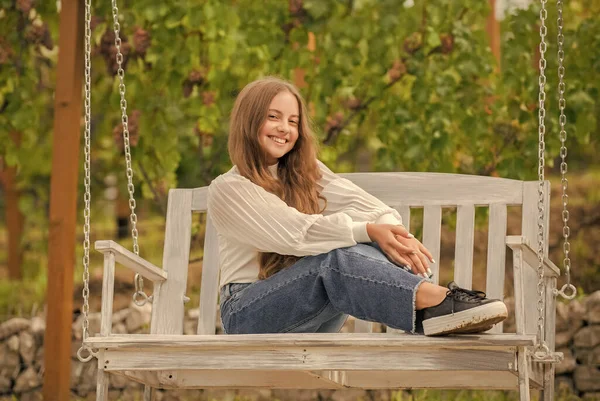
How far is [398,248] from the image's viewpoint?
306cm

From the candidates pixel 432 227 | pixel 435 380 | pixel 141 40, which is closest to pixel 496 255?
pixel 432 227

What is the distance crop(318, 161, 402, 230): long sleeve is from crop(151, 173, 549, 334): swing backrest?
0.25 m

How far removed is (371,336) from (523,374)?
0.39 metres

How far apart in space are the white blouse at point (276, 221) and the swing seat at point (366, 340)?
0.27 metres

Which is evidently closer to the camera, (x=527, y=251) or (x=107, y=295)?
(x=527, y=251)

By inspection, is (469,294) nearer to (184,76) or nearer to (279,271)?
(279,271)

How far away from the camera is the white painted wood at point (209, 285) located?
371 centimetres

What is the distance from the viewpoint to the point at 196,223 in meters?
4.87

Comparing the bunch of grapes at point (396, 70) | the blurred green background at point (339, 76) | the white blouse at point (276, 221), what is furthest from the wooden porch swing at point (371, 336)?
the bunch of grapes at point (396, 70)

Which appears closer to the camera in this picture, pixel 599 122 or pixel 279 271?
pixel 279 271

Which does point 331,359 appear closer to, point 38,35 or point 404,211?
point 404,211

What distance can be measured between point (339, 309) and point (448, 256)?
11.9ft

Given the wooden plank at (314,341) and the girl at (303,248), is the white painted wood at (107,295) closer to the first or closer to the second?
the wooden plank at (314,341)

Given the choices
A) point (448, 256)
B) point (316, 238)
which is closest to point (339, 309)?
point (316, 238)
